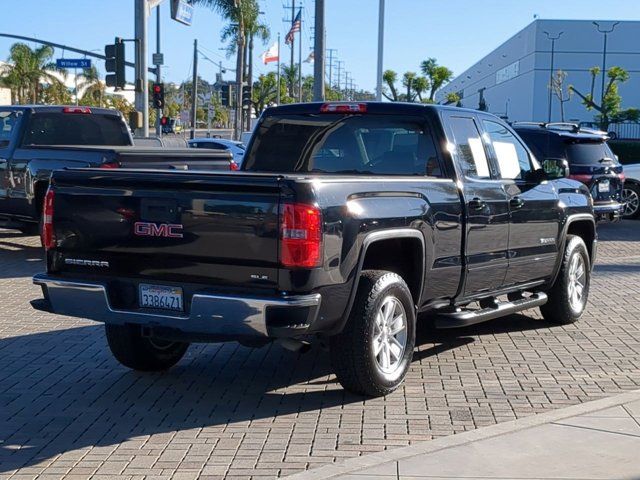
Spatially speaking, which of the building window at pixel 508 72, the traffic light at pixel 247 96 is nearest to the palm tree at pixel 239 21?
the traffic light at pixel 247 96

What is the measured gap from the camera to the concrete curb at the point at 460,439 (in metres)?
5.20

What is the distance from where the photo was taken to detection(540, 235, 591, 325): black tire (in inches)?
358

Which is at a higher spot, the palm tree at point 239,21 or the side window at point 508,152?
the palm tree at point 239,21

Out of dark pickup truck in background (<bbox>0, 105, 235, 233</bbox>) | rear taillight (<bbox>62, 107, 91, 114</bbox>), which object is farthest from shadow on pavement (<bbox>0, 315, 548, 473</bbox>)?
rear taillight (<bbox>62, 107, 91, 114</bbox>)

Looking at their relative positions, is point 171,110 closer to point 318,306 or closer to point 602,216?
point 602,216

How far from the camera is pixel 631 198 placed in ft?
70.3

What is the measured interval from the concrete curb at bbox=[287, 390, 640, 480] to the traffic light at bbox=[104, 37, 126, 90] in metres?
21.4

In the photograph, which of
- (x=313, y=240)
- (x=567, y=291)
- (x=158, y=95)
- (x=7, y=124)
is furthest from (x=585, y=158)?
(x=158, y=95)

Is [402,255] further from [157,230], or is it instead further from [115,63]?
[115,63]

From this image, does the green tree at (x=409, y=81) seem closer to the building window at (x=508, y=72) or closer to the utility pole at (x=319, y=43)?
the building window at (x=508, y=72)

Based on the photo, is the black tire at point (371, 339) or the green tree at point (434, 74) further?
the green tree at point (434, 74)

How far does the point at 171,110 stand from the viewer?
113812mm

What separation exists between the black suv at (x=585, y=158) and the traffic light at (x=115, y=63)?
12.6m

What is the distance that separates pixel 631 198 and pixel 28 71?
57.5m
